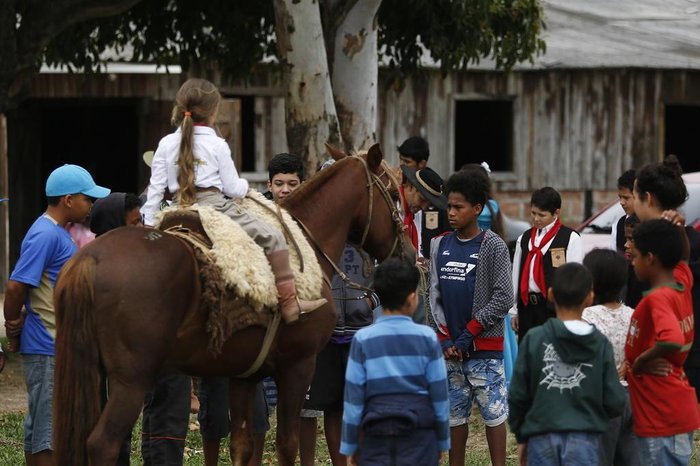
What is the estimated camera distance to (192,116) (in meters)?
6.53

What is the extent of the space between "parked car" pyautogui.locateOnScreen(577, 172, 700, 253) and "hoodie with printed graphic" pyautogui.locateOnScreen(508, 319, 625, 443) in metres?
5.97

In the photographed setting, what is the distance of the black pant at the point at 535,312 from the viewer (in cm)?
884

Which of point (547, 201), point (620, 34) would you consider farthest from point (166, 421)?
point (620, 34)

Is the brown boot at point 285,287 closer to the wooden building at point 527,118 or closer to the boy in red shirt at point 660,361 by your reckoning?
the boy in red shirt at point 660,361

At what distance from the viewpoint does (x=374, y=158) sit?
726 cm

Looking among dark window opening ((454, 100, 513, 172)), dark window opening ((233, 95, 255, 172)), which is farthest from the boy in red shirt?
dark window opening ((454, 100, 513, 172))

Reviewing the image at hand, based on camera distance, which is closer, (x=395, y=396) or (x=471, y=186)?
(x=395, y=396)

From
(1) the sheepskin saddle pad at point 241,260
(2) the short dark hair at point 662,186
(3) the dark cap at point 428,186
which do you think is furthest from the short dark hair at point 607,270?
(3) the dark cap at point 428,186

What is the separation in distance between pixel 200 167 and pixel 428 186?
229 centimetres

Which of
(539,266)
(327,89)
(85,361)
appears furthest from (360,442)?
(327,89)

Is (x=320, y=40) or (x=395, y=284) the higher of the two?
(x=320, y=40)

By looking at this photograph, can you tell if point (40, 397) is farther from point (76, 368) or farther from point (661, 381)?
point (661, 381)

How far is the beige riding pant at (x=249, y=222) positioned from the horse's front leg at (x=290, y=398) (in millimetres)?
702

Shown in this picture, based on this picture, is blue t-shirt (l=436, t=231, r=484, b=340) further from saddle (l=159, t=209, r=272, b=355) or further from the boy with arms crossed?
saddle (l=159, t=209, r=272, b=355)
